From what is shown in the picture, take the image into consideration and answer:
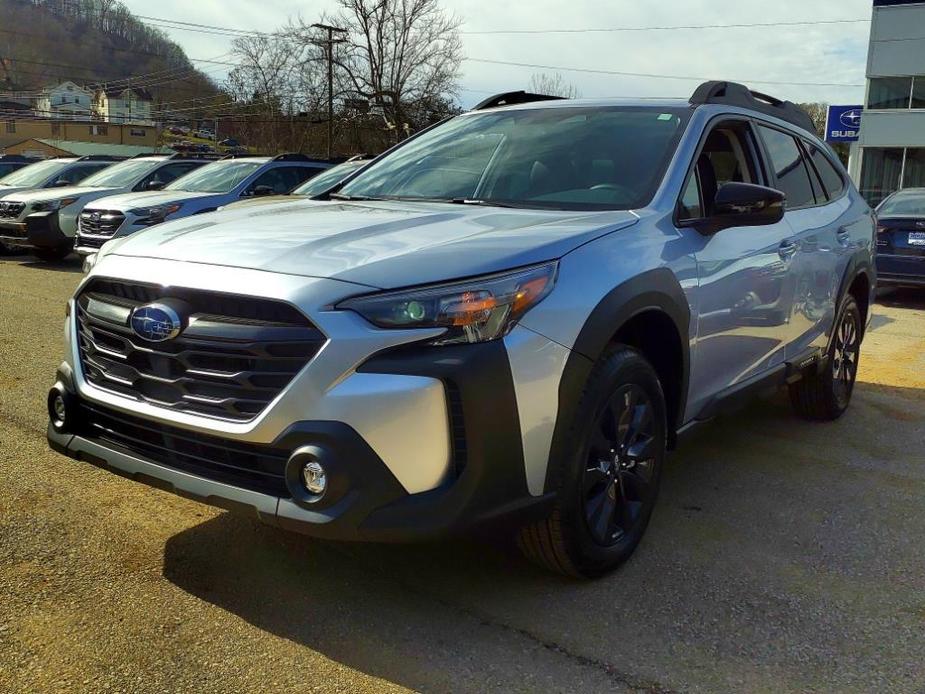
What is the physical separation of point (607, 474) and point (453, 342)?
Answer: 928 millimetres

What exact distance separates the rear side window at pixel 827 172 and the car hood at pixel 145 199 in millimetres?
8591

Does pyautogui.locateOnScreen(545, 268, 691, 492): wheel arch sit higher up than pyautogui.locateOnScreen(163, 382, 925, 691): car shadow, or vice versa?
pyautogui.locateOnScreen(545, 268, 691, 492): wheel arch

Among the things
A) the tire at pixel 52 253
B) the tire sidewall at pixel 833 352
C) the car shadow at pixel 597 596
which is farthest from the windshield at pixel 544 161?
the tire at pixel 52 253

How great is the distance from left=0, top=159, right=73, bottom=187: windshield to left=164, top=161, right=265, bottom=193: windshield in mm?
4005

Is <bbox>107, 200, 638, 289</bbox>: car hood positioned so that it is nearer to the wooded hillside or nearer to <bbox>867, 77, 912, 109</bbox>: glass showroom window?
<bbox>867, 77, 912, 109</bbox>: glass showroom window

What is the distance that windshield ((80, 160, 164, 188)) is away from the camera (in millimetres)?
14133

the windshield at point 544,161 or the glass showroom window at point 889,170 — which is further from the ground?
the glass showroom window at point 889,170

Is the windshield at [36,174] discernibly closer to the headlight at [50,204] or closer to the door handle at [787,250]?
the headlight at [50,204]

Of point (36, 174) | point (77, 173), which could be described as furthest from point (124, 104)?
point (77, 173)

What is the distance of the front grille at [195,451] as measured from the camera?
2576mm

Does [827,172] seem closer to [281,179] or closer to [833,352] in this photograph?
[833,352]

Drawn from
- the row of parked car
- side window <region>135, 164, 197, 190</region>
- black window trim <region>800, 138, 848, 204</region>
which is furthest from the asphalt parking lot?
side window <region>135, 164, 197, 190</region>

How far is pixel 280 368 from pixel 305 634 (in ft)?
2.87

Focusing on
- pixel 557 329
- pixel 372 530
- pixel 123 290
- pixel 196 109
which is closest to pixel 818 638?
pixel 557 329
